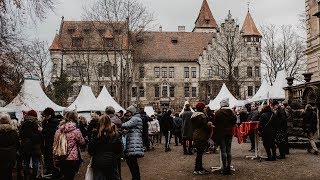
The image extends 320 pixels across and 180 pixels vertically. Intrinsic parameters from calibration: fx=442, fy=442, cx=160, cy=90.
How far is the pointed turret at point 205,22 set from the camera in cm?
7888

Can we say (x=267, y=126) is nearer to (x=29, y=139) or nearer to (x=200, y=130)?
(x=200, y=130)

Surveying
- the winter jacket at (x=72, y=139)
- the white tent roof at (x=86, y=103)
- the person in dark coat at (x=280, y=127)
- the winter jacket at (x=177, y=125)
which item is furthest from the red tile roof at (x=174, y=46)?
the winter jacket at (x=72, y=139)

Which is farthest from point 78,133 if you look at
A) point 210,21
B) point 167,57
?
point 210,21

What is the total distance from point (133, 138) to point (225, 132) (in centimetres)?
270

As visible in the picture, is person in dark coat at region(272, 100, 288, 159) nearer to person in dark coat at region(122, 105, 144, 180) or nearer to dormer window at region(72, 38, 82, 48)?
person in dark coat at region(122, 105, 144, 180)

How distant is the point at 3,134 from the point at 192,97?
199ft

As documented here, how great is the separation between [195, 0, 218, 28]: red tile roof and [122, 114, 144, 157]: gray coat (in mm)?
70887

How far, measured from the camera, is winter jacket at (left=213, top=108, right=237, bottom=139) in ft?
35.8

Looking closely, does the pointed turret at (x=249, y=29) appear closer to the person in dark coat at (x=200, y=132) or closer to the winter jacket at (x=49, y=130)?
the person in dark coat at (x=200, y=132)

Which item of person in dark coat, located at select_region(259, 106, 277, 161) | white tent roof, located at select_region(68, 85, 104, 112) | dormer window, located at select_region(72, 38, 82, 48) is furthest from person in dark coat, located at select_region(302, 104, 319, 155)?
dormer window, located at select_region(72, 38, 82, 48)

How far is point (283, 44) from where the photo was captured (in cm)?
5078

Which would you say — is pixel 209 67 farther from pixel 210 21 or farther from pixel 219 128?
pixel 219 128

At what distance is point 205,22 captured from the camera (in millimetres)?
79375

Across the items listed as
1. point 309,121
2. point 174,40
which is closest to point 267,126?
point 309,121
